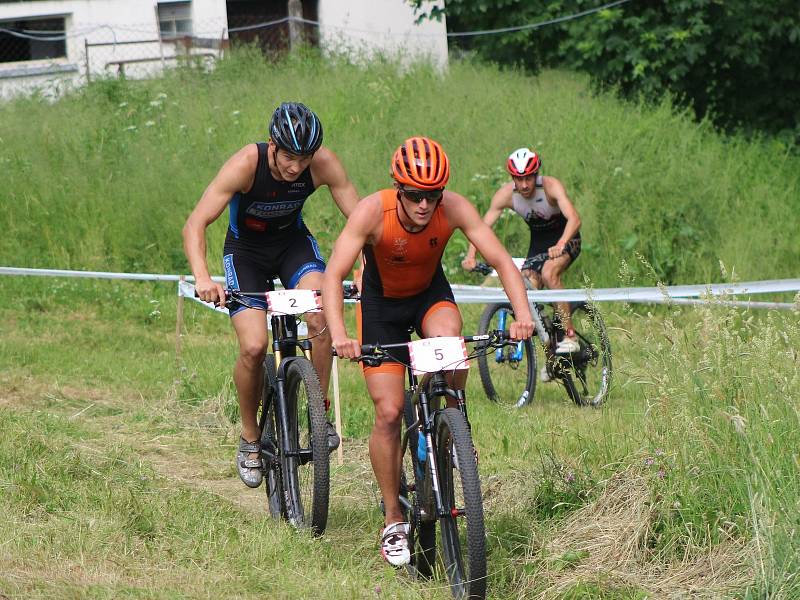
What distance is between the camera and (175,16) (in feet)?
84.0

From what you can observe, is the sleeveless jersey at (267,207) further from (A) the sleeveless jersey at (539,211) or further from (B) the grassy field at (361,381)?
(A) the sleeveless jersey at (539,211)

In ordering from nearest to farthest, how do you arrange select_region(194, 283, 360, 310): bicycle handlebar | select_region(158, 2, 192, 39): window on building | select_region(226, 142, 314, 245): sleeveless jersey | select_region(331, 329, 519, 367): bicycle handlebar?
select_region(331, 329, 519, 367): bicycle handlebar
select_region(194, 283, 360, 310): bicycle handlebar
select_region(226, 142, 314, 245): sleeveless jersey
select_region(158, 2, 192, 39): window on building

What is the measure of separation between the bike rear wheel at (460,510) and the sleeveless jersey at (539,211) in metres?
5.23

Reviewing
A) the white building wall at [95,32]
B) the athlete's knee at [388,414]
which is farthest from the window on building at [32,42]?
the athlete's knee at [388,414]

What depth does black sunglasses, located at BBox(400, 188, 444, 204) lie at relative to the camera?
222 inches

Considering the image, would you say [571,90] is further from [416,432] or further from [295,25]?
[416,432]

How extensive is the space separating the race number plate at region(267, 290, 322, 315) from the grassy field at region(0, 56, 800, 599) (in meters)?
1.14

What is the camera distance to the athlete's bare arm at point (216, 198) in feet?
22.0

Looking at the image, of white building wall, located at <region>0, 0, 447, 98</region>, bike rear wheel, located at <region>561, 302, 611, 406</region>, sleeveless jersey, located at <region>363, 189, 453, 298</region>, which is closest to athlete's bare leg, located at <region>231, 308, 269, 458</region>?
sleeveless jersey, located at <region>363, 189, 453, 298</region>

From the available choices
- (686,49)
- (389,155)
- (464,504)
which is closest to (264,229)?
(464,504)

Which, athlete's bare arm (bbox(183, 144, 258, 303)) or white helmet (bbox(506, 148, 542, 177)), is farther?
white helmet (bbox(506, 148, 542, 177))

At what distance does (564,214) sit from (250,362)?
14.1 feet

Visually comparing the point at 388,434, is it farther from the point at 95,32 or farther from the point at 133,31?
the point at 95,32

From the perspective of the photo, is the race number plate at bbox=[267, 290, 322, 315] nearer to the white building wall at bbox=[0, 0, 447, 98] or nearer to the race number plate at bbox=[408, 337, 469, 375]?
the race number plate at bbox=[408, 337, 469, 375]
